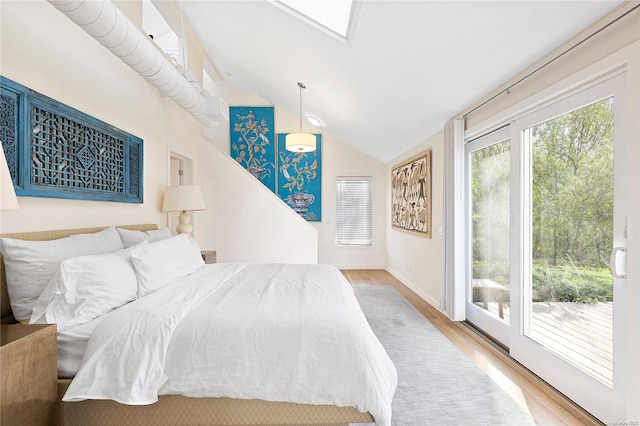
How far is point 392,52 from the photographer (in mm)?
2637

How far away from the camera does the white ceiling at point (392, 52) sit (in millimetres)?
1915

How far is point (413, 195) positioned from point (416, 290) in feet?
4.72

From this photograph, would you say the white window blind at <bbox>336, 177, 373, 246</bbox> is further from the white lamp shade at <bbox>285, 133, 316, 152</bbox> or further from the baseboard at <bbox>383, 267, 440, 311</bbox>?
the white lamp shade at <bbox>285, 133, 316, 152</bbox>

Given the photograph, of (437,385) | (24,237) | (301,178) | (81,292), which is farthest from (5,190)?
(301,178)

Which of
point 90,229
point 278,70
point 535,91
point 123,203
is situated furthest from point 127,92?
point 535,91

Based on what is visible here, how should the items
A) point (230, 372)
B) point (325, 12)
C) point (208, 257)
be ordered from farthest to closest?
point (208, 257)
point (325, 12)
point (230, 372)

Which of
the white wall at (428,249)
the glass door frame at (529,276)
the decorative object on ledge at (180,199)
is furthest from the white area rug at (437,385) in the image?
the decorative object on ledge at (180,199)

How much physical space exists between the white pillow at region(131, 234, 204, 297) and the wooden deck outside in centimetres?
271

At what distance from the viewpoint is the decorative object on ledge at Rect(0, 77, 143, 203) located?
168 cm

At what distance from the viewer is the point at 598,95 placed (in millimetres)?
1762

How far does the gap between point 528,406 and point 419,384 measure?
25.1 inches

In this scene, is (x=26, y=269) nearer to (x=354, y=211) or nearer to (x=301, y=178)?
(x=301, y=178)

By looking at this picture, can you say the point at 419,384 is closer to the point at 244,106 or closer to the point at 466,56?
the point at 466,56

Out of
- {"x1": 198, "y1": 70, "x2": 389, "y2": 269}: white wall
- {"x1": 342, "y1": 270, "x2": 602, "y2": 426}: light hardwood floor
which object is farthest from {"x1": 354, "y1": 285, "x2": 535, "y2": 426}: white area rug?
{"x1": 198, "y1": 70, "x2": 389, "y2": 269}: white wall
